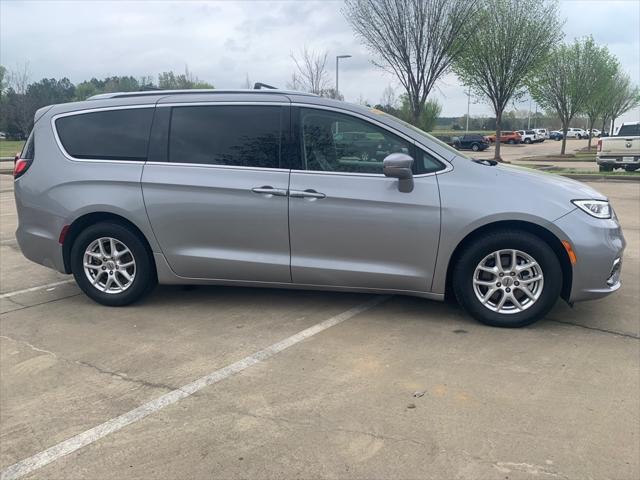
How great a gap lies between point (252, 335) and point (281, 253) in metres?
0.70

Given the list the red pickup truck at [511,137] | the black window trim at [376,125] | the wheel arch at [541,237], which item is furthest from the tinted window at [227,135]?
the red pickup truck at [511,137]

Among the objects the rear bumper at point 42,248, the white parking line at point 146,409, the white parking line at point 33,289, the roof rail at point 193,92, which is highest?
the roof rail at point 193,92

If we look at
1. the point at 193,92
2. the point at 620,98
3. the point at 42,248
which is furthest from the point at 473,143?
the point at 42,248

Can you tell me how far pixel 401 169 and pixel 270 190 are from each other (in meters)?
1.03

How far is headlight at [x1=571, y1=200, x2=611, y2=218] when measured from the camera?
412cm

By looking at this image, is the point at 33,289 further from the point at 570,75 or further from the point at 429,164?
the point at 570,75

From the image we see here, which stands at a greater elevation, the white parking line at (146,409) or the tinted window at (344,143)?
the tinted window at (344,143)

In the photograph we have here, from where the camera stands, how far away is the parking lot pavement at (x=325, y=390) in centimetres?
265

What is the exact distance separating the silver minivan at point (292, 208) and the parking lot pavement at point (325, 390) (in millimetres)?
339

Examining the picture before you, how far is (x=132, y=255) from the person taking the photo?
4.75 m

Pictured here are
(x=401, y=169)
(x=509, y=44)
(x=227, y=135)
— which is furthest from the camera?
(x=509, y=44)

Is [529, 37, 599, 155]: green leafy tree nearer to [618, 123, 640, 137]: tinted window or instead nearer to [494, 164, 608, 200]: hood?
[618, 123, 640, 137]: tinted window

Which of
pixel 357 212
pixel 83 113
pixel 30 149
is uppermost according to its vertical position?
pixel 83 113

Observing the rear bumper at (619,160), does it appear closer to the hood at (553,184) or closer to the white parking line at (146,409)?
the hood at (553,184)
